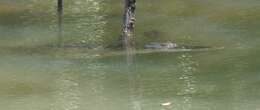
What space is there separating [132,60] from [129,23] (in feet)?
6.15

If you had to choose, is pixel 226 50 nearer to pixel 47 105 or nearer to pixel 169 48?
pixel 169 48

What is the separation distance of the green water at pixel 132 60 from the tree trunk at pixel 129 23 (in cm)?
24

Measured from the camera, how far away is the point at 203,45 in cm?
1377

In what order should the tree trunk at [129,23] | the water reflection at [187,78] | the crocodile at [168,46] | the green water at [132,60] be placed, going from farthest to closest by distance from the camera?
the tree trunk at [129,23] < the crocodile at [168,46] < the green water at [132,60] < the water reflection at [187,78]

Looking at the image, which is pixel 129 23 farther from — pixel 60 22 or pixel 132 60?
pixel 60 22

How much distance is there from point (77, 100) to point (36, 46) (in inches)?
176

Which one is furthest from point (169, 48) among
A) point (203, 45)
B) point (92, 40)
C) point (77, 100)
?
point (77, 100)

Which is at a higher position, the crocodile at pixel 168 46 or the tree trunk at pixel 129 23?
the tree trunk at pixel 129 23

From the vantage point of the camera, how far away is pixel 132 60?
12.6 metres

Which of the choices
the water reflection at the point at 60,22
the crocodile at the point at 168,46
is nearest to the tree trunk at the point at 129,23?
the crocodile at the point at 168,46

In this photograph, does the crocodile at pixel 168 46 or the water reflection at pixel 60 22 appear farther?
the water reflection at pixel 60 22

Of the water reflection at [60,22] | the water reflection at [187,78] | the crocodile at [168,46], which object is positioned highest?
the water reflection at [60,22]

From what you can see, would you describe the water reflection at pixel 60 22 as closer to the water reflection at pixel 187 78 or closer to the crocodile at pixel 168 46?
the crocodile at pixel 168 46

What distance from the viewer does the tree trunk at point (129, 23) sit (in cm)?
1422
